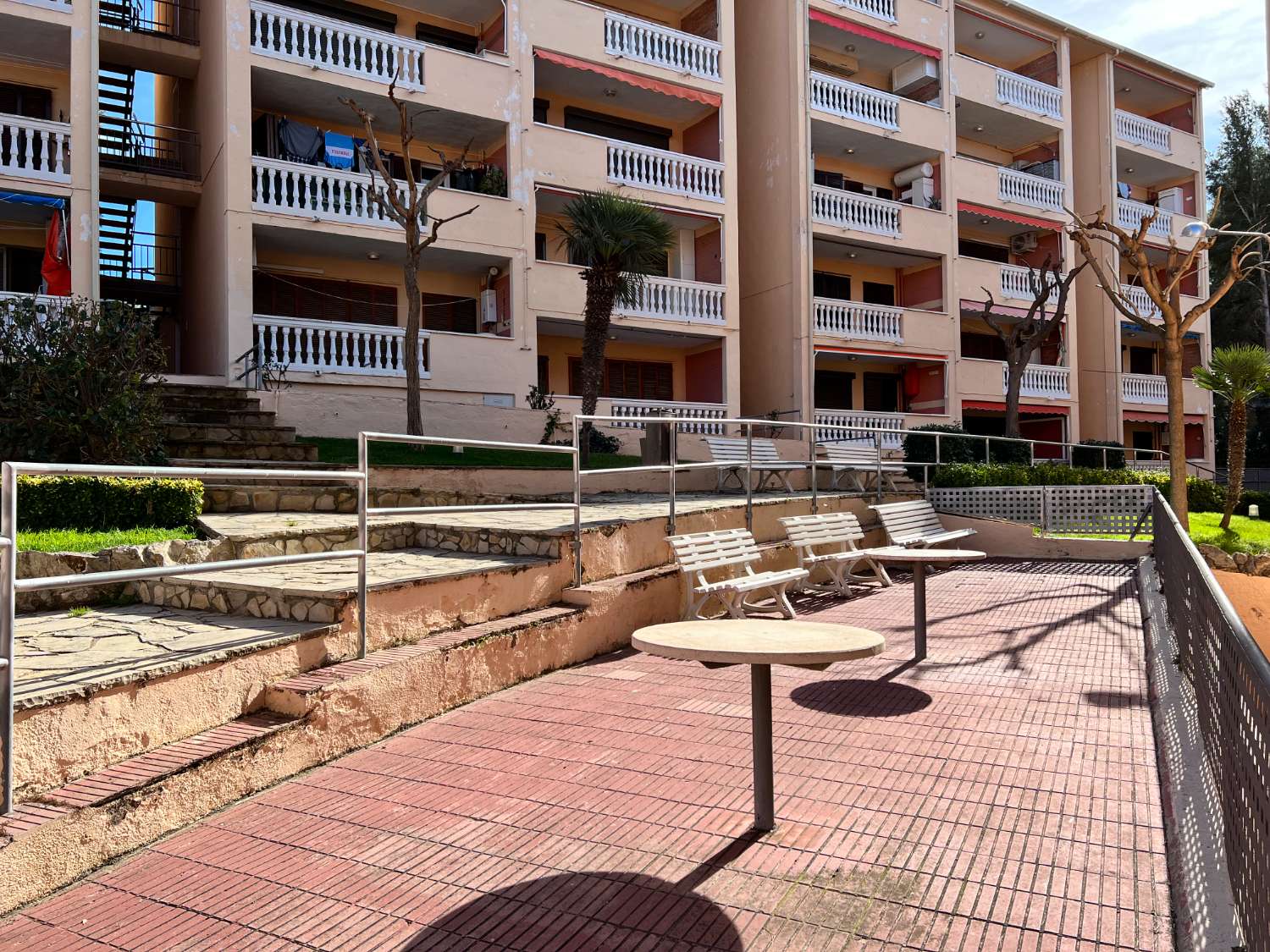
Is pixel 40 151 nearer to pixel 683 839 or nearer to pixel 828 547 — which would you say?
pixel 828 547

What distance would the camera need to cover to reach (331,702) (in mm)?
4582

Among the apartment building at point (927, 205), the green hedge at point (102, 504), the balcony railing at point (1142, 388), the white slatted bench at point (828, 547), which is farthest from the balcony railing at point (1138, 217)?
the green hedge at point (102, 504)

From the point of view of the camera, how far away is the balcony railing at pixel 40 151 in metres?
13.7

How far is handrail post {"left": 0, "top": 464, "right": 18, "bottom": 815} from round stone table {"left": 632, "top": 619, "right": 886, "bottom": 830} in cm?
238

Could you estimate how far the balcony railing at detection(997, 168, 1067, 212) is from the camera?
81.5 ft

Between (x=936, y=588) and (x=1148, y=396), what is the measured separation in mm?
22572

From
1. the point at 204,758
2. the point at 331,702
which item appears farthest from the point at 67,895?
the point at 331,702

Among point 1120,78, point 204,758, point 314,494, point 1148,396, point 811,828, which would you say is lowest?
point 811,828

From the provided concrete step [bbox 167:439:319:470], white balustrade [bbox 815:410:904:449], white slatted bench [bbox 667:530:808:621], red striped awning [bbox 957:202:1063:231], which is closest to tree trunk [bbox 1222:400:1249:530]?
white balustrade [bbox 815:410:904:449]

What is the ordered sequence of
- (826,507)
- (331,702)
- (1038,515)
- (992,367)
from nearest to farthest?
(331,702), (826,507), (1038,515), (992,367)

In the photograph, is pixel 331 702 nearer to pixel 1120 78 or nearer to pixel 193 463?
pixel 193 463

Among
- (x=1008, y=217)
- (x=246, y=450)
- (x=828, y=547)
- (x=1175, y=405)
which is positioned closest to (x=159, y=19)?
(x=246, y=450)

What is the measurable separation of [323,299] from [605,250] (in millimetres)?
6556

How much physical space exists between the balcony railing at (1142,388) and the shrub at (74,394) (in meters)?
27.4
